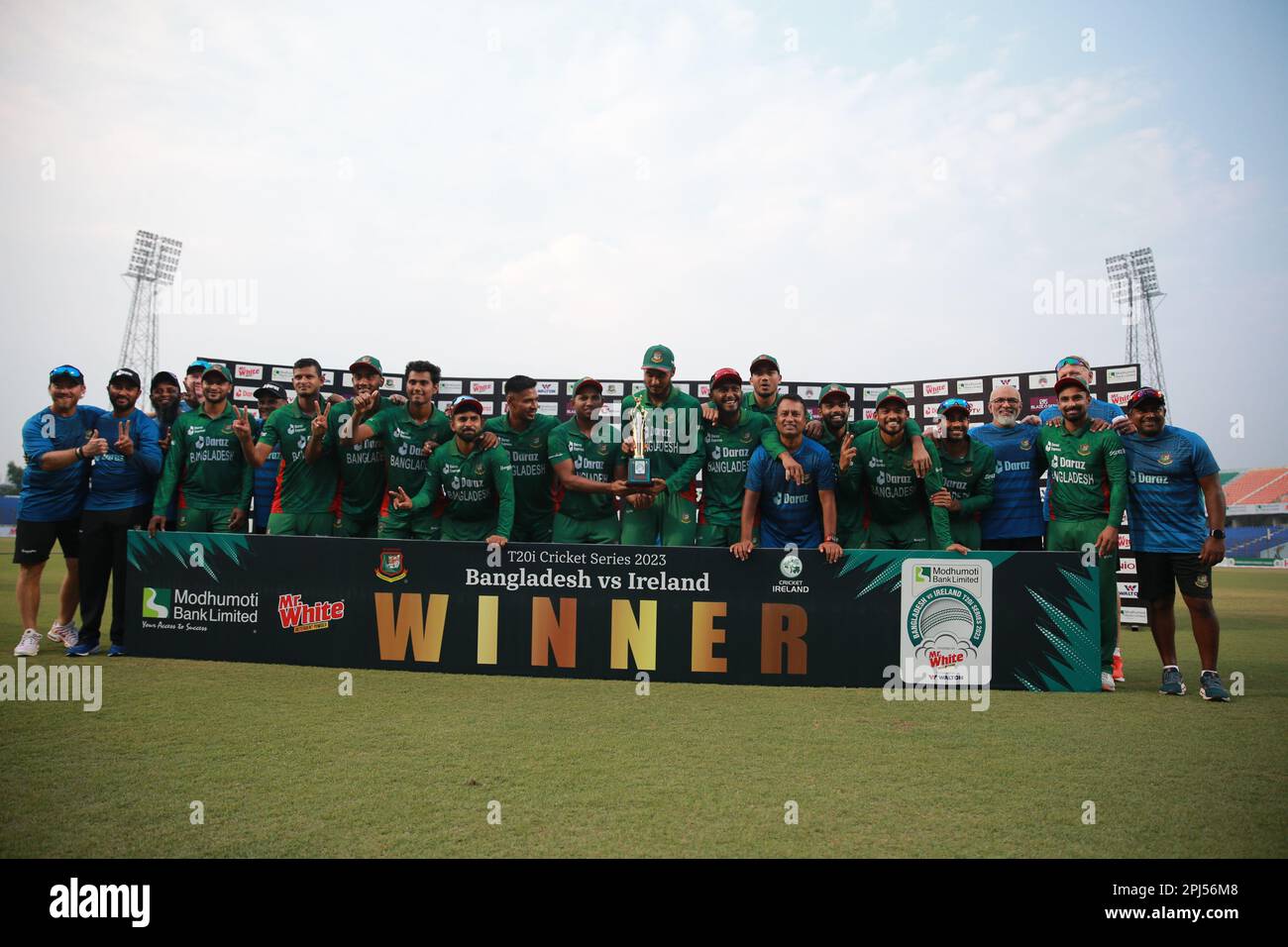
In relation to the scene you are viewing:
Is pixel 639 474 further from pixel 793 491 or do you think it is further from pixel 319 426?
pixel 319 426

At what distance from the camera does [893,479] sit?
7.07 metres

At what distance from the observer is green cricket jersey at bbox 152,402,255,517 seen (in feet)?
25.0

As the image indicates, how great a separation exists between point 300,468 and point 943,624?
589cm

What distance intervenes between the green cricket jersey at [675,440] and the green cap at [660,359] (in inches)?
11.2

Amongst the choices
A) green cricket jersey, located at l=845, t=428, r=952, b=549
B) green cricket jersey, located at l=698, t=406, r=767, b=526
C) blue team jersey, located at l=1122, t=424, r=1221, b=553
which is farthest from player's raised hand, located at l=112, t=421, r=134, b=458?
blue team jersey, located at l=1122, t=424, r=1221, b=553

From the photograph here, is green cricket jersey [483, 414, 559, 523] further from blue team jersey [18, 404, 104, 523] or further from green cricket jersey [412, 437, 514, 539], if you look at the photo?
blue team jersey [18, 404, 104, 523]

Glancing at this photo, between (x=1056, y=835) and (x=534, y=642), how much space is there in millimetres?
4266

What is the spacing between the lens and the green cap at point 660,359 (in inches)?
293

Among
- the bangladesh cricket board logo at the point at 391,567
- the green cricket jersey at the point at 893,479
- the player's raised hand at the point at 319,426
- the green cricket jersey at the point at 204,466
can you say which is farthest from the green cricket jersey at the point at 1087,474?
the green cricket jersey at the point at 204,466

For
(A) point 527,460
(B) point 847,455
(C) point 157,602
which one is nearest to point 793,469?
(B) point 847,455

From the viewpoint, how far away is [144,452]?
25.3 ft

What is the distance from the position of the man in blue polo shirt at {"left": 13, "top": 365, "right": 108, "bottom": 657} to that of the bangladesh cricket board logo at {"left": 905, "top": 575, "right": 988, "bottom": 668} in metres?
6.94
